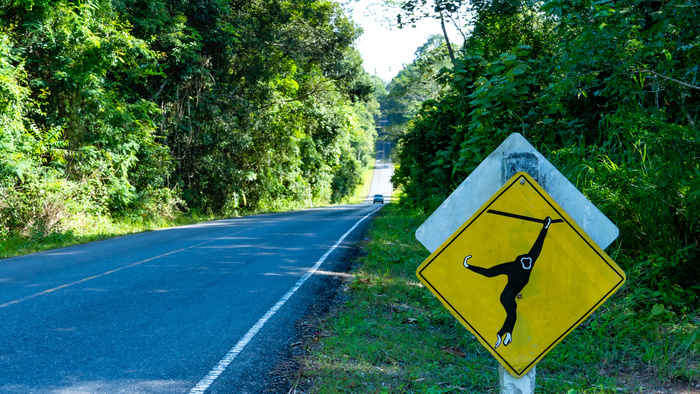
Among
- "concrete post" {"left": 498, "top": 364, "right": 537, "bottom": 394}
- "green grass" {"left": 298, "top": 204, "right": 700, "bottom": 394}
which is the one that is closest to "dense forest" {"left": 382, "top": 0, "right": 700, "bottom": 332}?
"green grass" {"left": 298, "top": 204, "right": 700, "bottom": 394}

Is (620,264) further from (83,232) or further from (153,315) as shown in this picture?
(83,232)

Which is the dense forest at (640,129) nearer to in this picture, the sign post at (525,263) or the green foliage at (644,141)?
the green foliage at (644,141)

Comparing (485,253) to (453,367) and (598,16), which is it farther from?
(598,16)

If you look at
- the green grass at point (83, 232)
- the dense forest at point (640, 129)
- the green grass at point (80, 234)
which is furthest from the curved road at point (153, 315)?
the dense forest at point (640, 129)

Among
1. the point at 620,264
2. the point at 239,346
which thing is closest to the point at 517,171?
the point at 239,346

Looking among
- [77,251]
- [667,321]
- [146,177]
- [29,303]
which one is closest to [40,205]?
[77,251]

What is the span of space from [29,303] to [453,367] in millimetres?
5306

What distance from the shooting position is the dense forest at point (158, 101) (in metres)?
15.1

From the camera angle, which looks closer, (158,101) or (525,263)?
(525,263)

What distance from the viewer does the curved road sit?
4.33m

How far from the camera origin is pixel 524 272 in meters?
2.26

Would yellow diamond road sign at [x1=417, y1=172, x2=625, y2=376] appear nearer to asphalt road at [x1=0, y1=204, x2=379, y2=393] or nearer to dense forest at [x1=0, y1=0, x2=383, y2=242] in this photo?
asphalt road at [x1=0, y1=204, x2=379, y2=393]

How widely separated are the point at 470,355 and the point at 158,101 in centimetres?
2160

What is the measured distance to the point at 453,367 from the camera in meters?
4.52
